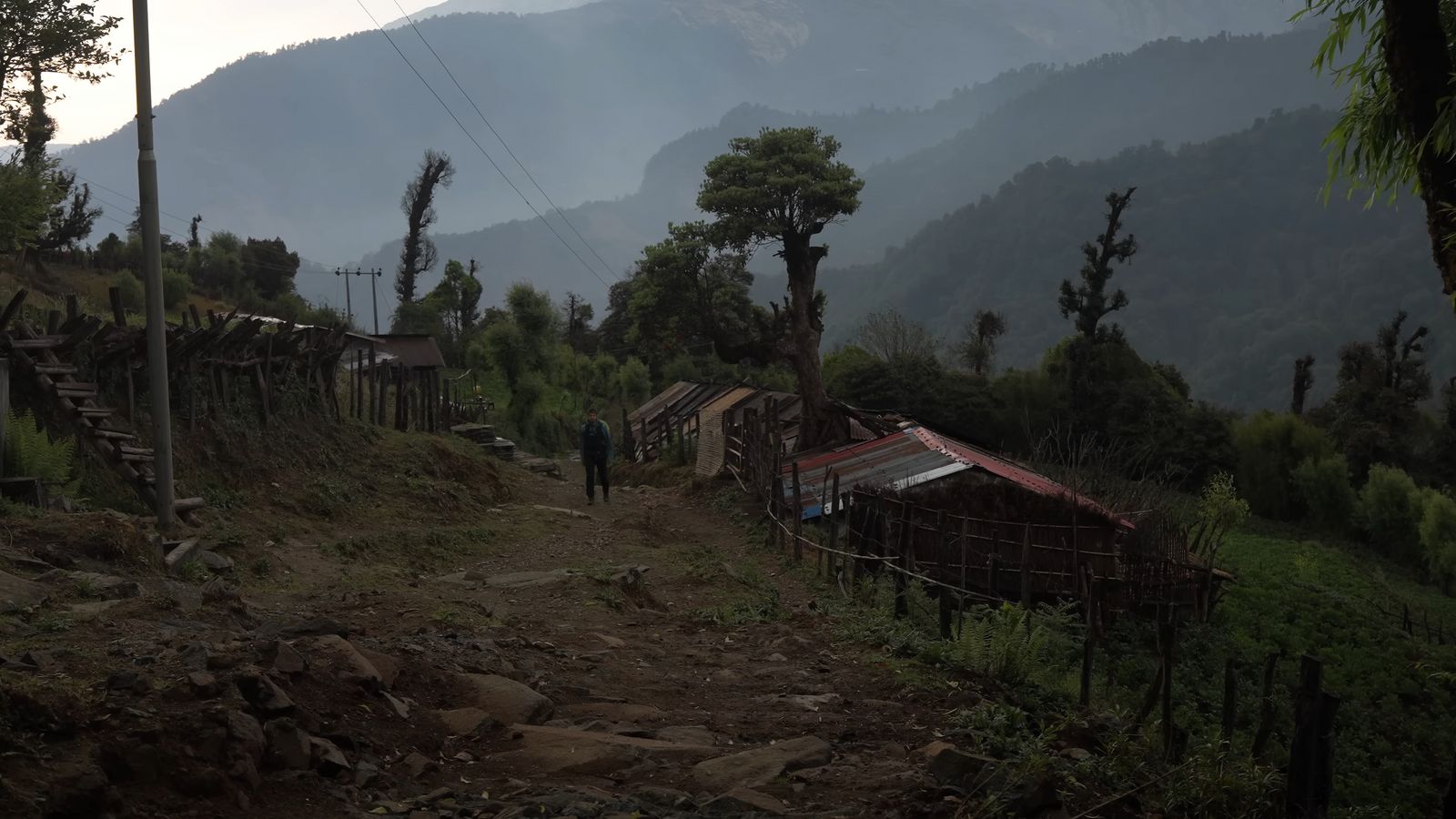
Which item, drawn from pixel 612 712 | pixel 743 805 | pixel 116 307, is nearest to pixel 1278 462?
pixel 116 307

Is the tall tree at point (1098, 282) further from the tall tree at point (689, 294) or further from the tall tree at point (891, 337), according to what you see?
the tall tree at point (891, 337)

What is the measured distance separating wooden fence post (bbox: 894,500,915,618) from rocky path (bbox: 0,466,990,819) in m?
0.77

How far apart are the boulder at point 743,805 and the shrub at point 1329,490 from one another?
48.0m

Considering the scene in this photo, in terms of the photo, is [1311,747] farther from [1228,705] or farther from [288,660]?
[288,660]

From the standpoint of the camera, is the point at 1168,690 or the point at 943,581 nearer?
the point at 1168,690

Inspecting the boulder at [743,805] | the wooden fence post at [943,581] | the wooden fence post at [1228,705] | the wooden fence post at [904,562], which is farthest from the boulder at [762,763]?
the wooden fence post at [904,562]

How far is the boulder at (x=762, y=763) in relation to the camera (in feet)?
17.2

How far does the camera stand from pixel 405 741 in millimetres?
5391

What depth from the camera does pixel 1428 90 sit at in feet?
16.2

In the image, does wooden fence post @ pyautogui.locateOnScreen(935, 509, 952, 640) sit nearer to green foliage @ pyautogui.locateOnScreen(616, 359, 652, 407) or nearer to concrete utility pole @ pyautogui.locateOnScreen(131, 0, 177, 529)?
concrete utility pole @ pyautogui.locateOnScreen(131, 0, 177, 529)

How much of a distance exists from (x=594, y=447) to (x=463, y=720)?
14198mm

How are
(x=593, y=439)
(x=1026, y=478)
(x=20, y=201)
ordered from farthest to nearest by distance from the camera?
(x=20, y=201) → (x=1026, y=478) → (x=593, y=439)

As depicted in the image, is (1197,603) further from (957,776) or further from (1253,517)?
(1253,517)

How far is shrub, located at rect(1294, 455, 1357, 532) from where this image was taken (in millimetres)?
46375
